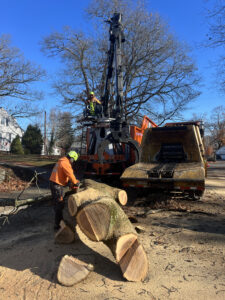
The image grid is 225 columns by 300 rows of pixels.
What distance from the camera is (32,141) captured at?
37.4 m

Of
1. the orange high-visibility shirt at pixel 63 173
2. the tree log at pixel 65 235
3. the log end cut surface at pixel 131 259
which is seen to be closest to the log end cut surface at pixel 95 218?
the log end cut surface at pixel 131 259

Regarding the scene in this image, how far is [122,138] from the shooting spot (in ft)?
31.8

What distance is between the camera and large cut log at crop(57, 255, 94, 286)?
328 centimetres

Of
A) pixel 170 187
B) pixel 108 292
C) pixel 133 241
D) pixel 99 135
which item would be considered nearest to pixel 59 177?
pixel 133 241

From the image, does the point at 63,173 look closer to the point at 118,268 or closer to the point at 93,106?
the point at 118,268

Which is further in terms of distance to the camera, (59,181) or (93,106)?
(93,106)

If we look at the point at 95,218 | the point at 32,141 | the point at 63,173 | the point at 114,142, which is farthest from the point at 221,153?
the point at 95,218

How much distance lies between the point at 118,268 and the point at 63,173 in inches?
80.2

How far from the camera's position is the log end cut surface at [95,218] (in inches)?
142

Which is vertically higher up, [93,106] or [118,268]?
[93,106]

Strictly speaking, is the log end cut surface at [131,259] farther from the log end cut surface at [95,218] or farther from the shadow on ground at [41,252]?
the log end cut surface at [95,218]

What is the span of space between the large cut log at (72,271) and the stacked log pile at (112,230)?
0.37 meters

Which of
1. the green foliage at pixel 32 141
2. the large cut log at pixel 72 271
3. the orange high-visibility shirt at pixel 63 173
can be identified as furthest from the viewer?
the green foliage at pixel 32 141

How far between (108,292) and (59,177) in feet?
7.72
